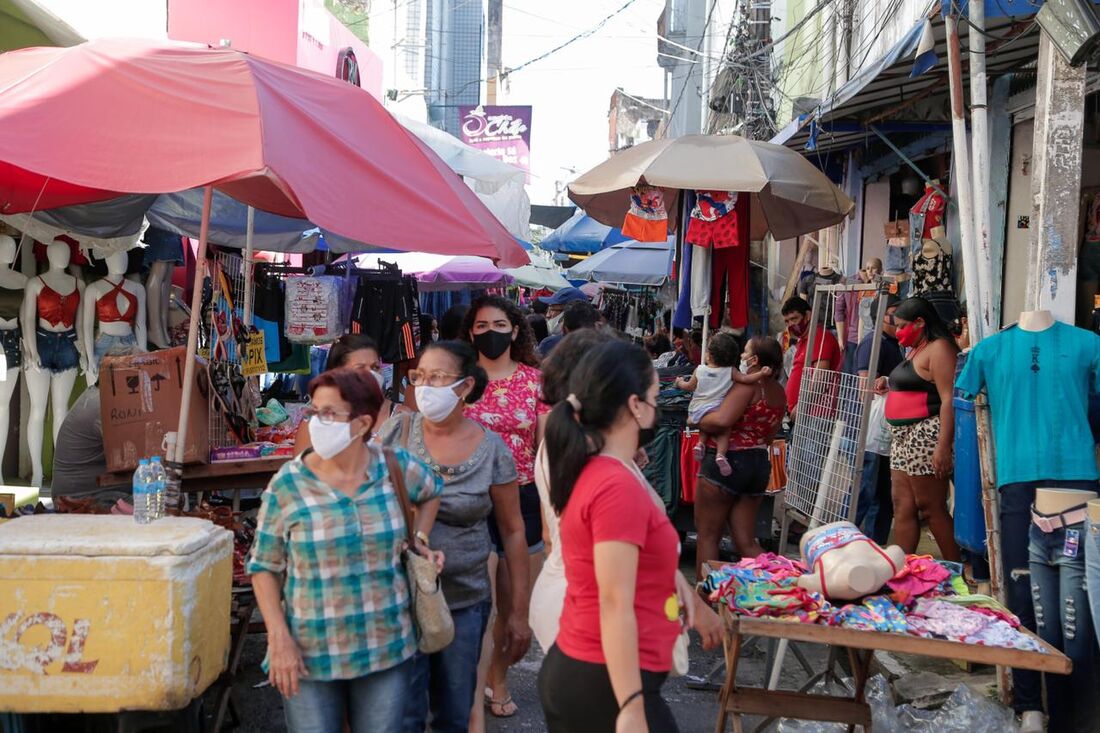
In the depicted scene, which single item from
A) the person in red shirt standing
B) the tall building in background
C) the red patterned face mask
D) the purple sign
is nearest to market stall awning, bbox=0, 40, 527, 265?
the red patterned face mask

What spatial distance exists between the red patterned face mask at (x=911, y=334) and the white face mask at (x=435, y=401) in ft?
12.1

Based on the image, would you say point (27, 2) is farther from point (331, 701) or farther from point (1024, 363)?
point (1024, 363)

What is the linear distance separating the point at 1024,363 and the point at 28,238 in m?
8.25

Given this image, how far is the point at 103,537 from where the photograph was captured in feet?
12.0

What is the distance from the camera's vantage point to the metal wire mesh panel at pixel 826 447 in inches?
215

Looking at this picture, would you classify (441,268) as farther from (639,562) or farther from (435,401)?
(639,562)

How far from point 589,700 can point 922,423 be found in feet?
15.0

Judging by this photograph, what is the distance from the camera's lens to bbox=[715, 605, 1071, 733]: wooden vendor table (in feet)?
12.2

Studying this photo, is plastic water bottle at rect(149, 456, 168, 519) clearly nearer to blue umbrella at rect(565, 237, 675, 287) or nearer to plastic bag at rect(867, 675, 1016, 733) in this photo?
plastic bag at rect(867, 675, 1016, 733)

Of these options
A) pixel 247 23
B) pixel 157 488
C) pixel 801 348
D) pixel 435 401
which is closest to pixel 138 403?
pixel 157 488

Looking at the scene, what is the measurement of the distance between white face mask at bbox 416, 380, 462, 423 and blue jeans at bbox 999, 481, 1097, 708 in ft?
8.91

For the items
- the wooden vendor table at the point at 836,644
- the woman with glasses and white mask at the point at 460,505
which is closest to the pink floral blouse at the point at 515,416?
the woman with glasses and white mask at the point at 460,505

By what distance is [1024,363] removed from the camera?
481 centimetres

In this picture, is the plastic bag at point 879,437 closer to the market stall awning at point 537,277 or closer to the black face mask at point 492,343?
the black face mask at point 492,343
